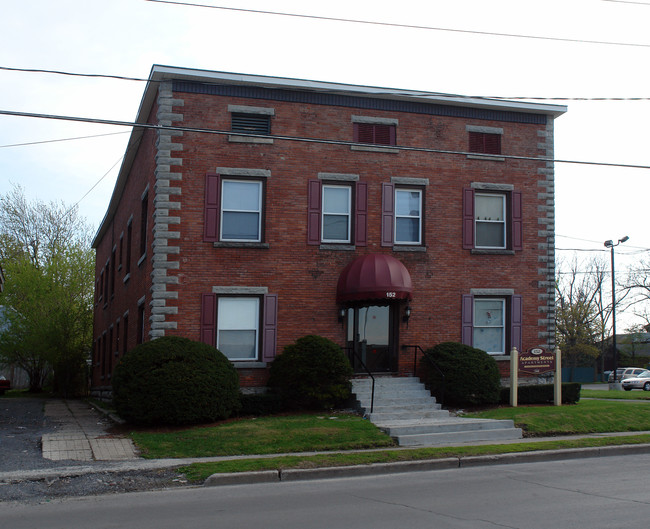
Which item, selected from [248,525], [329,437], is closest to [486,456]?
[329,437]

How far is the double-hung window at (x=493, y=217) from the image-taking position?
68.8 feet

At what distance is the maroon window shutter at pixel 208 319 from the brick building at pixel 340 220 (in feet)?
0.17

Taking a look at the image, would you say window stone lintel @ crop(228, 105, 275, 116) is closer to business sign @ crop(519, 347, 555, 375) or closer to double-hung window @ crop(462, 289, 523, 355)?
double-hung window @ crop(462, 289, 523, 355)

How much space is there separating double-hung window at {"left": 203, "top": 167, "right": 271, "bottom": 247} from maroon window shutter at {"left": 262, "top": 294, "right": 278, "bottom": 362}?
1588 millimetres

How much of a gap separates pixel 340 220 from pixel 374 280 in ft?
7.87

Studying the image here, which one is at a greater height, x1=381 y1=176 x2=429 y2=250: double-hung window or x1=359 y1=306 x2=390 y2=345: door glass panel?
x1=381 y1=176 x2=429 y2=250: double-hung window

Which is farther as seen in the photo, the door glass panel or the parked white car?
the parked white car

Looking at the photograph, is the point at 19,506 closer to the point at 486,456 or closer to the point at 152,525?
the point at 152,525

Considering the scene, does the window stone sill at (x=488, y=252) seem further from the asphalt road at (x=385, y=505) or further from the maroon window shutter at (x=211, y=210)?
the asphalt road at (x=385, y=505)

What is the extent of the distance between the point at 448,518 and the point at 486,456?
4.80 meters

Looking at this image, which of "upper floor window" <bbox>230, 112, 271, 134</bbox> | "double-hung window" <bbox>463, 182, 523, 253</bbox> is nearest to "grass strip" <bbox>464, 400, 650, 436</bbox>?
"double-hung window" <bbox>463, 182, 523, 253</bbox>

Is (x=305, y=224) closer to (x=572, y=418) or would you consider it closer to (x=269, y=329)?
(x=269, y=329)

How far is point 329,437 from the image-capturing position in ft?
46.5

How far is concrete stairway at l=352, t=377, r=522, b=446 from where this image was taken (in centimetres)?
1513
